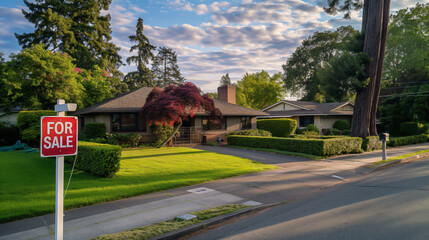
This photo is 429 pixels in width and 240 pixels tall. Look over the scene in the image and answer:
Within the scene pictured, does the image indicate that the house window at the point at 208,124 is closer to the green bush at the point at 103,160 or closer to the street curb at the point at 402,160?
the street curb at the point at 402,160

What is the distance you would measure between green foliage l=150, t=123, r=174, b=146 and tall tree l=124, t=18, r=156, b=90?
2703 cm

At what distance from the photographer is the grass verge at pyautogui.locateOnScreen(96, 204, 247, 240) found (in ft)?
15.3

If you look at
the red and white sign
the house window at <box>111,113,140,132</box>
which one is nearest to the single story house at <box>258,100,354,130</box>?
the house window at <box>111,113,140,132</box>

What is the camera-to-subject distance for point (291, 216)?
5.92 meters

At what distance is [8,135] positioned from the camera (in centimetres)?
2261

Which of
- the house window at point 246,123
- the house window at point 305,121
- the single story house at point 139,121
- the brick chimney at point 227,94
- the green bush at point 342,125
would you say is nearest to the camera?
the single story house at point 139,121

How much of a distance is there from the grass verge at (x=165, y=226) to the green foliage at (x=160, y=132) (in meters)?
15.6

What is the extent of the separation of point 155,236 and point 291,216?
3.16 m

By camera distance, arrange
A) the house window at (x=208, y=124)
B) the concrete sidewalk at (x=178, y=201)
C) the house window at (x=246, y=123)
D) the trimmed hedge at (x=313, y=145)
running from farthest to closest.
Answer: the house window at (x=246, y=123), the house window at (x=208, y=124), the trimmed hedge at (x=313, y=145), the concrete sidewalk at (x=178, y=201)

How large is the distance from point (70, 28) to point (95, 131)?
2128cm

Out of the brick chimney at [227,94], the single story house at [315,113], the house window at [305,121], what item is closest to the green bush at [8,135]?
the brick chimney at [227,94]

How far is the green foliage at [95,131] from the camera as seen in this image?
1895 cm

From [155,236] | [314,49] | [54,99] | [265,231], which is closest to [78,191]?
[155,236]

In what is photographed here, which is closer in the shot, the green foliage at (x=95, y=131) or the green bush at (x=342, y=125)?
the green foliage at (x=95, y=131)
